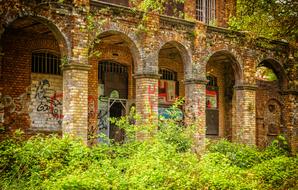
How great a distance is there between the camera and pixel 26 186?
385 inches

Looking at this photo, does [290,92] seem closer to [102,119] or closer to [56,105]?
[102,119]

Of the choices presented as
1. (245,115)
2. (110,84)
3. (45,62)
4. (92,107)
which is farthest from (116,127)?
(245,115)

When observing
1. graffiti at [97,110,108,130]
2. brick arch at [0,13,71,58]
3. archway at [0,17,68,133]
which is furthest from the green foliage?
archway at [0,17,68,133]

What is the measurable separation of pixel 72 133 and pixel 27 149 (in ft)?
10.0

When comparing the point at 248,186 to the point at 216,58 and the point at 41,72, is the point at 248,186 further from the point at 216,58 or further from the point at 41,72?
the point at 216,58

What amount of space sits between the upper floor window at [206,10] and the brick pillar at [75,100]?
906 cm

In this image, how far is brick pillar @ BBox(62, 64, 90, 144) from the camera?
559 inches

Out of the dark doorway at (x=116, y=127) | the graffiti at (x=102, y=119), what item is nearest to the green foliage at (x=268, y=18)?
the dark doorway at (x=116, y=127)

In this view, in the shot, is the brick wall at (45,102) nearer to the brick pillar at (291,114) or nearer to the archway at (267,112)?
the brick pillar at (291,114)

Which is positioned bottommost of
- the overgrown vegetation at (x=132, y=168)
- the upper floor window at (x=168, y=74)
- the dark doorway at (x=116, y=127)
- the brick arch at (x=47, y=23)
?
the overgrown vegetation at (x=132, y=168)

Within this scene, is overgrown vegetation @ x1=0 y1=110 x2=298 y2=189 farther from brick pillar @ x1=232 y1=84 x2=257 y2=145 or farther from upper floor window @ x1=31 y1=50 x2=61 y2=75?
brick pillar @ x1=232 y1=84 x2=257 y2=145

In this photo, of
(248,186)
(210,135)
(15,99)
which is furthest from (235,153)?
(15,99)

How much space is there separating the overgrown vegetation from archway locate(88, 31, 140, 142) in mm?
5159

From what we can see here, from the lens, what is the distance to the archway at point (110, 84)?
17.8 m
